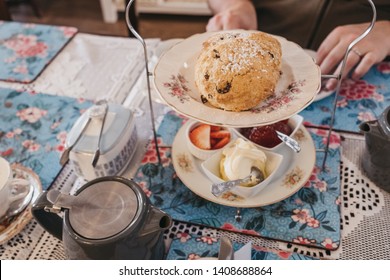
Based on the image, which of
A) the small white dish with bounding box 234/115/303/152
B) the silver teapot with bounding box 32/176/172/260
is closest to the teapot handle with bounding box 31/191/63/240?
the silver teapot with bounding box 32/176/172/260

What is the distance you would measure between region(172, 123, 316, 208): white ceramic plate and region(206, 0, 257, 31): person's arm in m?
0.44

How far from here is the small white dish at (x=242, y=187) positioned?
658 millimetres

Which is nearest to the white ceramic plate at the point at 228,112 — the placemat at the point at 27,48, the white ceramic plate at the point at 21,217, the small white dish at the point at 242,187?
the small white dish at the point at 242,187

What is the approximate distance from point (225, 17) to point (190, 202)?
2.04ft

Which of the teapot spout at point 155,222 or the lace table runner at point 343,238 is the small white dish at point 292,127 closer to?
the lace table runner at point 343,238

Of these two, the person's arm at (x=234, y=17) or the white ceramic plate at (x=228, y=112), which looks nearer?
the white ceramic plate at (x=228, y=112)

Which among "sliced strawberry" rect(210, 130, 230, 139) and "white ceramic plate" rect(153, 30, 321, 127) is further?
"sliced strawberry" rect(210, 130, 230, 139)

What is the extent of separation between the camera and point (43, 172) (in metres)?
0.80

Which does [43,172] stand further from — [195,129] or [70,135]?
[195,129]

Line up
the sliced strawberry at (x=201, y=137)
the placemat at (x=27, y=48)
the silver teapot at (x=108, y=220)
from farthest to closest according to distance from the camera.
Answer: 1. the placemat at (x=27, y=48)
2. the sliced strawberry at (x=201, y=137)
3. the silver teapot at (x=108, y=220)

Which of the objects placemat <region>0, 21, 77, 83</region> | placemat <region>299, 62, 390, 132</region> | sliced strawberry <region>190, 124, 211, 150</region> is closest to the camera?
sliced strawberry <region>190, 124, 211, 150</region>

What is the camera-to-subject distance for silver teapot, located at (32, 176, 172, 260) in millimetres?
516

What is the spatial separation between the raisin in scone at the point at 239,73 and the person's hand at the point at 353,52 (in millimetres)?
361

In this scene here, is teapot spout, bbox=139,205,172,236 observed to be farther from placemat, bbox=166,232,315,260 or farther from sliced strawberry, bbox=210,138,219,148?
sliced strawberry, bbox=210,138,219,148
